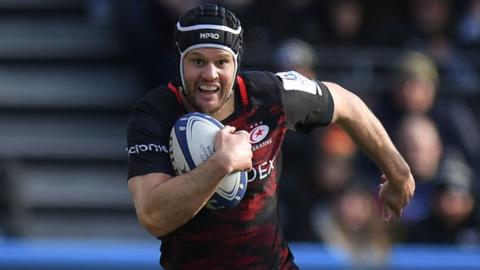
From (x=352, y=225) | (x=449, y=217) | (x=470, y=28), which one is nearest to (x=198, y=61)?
(x=352, y=225)

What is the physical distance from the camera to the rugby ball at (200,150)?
5.04 m

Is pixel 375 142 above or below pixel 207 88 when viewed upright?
below

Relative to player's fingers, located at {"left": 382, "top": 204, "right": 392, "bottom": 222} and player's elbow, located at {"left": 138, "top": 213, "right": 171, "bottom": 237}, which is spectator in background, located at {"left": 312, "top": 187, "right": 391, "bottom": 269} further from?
player's elbow, located at {"left": 138, "top": 213, "right": 171, "bottom": 237}

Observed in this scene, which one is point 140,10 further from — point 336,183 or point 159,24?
point 336,183

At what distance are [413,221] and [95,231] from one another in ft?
10.1

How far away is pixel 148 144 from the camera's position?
5.18 meters

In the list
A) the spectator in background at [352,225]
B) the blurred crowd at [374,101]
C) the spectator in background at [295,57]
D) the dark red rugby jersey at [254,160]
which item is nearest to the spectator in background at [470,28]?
the blurred crowd at [374,101]

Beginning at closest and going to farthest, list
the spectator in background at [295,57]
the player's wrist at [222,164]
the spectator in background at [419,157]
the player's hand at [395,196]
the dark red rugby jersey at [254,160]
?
the player's wrist at [222,164], the dark red rugby jersey at [254,160], the player's hand at [395,196], the spectator in background at [419,157], the spectator in background at [295,57]

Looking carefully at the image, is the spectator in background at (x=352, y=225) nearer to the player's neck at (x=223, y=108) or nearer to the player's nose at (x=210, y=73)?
the player's neck at (x=223, y=108)

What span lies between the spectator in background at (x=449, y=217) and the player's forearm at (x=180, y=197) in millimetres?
4741

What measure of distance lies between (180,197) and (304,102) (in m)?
0.96

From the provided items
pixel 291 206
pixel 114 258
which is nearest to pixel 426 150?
pixel 291 206

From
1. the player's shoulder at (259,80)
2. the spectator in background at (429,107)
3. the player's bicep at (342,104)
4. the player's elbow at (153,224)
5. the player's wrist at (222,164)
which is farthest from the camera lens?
the spectator in background at (429,107)

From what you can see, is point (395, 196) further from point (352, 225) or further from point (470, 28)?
point (470, 28)
